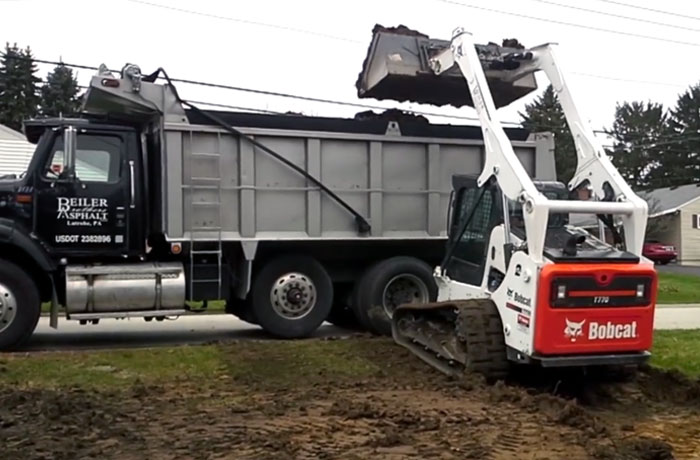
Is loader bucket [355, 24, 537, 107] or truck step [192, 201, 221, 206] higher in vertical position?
loader bucket [355, 24, 537, 107]

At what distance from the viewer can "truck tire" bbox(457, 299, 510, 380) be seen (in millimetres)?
7988

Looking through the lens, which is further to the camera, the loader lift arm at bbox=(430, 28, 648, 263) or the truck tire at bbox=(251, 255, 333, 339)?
the truck tire at bbox=(251, 255, 333, 339)

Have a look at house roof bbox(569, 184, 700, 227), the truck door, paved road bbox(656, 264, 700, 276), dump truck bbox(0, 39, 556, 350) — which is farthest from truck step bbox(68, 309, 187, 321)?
house roof bbox(569, 184, 700, 227)

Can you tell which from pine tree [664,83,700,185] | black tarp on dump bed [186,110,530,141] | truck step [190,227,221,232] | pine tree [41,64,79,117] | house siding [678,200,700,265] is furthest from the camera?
pine tree [664,83,700,185]

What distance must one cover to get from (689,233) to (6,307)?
157ft

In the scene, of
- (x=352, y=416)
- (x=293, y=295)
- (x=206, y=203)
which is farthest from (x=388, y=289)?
(x=352, y=416)

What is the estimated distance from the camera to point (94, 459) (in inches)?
208

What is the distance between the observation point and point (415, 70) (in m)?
11.1

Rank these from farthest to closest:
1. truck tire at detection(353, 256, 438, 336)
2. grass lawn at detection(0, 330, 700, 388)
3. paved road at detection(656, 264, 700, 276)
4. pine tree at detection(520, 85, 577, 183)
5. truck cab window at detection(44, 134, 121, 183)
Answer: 1. pine tree at detection(520, 85, 577, 183)
2. paved road at detection(656, 264, 700, 276)
3. truck tire at detection(353, 256, 438, 336)
4. truck cab window at detection(44, 134, 121, 183)
5. grass lawn at detection(0, 330, 700, 388)

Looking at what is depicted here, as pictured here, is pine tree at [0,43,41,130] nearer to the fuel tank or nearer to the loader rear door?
the fuel tank

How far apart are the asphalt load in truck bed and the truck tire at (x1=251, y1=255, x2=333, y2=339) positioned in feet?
5.76

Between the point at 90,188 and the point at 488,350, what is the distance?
5337mm

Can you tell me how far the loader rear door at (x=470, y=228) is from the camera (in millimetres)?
9000

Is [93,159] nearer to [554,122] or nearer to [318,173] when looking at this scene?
[318,173]
